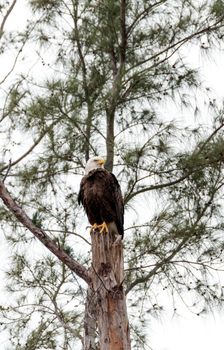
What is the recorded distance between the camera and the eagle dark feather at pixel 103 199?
4688 millimetres

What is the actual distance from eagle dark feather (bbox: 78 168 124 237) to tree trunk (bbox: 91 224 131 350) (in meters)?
0.86

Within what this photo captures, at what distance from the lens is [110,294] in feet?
12.3

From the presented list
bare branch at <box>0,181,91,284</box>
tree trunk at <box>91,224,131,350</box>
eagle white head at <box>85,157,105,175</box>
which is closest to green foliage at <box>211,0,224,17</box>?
eagle white head at <box>85,157,105,175</box>

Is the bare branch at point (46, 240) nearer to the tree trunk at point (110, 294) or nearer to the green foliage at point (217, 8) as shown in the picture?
the tree trunk at point (110, 294)

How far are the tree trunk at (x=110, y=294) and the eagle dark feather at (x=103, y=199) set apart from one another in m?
0.86

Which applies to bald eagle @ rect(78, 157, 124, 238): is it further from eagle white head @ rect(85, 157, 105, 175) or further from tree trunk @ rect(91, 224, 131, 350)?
tree trunk @ rect(91, 224, 131, 350)

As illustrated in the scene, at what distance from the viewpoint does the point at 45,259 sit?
564 cm

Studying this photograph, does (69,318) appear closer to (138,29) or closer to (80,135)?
(80,135)

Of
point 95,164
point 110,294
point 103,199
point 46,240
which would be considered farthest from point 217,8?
point 110,294

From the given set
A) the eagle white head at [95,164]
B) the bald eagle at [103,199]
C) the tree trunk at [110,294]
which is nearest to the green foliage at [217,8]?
the eagle white head at [95,164]

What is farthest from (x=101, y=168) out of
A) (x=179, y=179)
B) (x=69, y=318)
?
(x=69, y=318)

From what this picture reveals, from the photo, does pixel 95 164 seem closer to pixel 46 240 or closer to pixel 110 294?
pixel 46 240

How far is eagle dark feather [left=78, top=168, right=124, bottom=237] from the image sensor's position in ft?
15.4

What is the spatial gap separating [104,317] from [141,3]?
2713 mm
